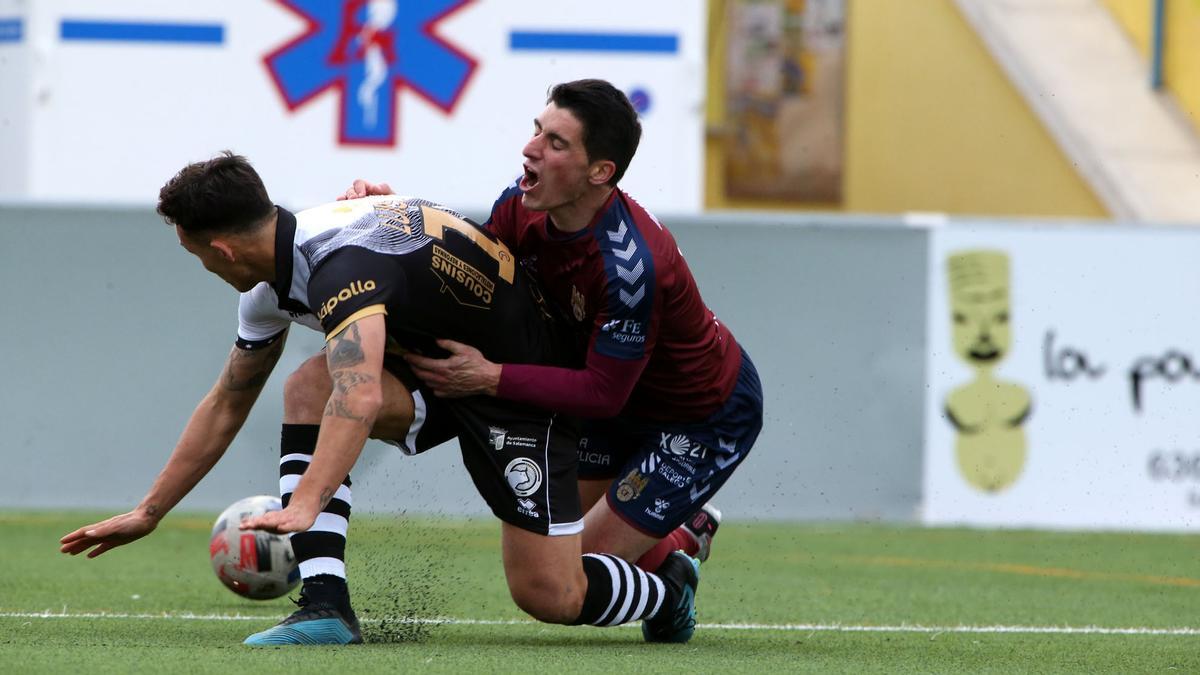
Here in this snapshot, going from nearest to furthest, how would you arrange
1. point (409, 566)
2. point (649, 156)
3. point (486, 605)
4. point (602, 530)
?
point (602, 530), point (486, 605), point (409, 566), point (649, 156)

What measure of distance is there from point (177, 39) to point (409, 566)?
212 inches

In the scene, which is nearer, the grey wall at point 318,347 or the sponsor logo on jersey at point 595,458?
the sponsor logo on jersey at point 595,458

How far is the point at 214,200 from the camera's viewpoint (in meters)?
4.88

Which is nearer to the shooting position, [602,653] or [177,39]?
[602,653]

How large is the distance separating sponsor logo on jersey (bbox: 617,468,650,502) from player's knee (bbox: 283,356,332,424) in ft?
3.41

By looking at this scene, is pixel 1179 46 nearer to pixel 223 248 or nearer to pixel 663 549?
pixel 663 549

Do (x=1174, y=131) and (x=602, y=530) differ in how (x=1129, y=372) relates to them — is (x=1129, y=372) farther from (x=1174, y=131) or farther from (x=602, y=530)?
(x=1174, y=131)

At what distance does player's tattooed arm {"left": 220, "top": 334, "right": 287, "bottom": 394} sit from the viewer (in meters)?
5.49

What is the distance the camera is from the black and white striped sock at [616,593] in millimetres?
5398

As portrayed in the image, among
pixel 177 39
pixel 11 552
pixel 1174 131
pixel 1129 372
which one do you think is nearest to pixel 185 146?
pixel 177 39

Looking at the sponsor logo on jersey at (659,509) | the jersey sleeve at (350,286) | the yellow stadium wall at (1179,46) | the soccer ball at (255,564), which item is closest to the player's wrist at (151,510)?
the jersey sleeve at (350,286)

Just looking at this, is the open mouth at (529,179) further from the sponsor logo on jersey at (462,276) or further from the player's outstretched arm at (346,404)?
the player's outstretched arm at (346,404)

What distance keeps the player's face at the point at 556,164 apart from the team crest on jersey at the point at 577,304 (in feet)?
0.91

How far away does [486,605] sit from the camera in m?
6.70
